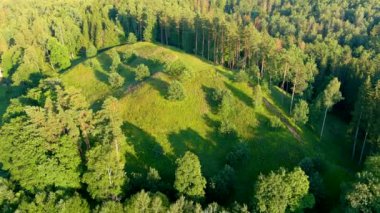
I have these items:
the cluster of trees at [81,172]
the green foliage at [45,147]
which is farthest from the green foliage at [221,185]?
the green foliage at [45,147]

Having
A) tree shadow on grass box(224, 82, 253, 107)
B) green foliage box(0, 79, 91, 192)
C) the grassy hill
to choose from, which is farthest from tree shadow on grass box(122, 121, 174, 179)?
tree shadow on grass box(224, 82, 253, 107)

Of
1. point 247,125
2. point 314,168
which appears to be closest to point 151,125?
point 247,125

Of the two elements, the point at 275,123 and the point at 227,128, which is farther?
the point at 275,123

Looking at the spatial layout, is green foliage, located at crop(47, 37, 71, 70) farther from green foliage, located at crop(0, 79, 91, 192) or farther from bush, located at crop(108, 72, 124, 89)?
green foliage, located at crop(0, 79, 91, 192)

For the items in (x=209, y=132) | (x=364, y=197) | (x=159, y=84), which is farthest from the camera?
(x=159, y=84)

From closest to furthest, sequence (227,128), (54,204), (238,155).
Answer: (54,204) → (238,155) → (227,128)

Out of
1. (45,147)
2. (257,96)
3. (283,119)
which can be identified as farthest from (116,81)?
(283,119)

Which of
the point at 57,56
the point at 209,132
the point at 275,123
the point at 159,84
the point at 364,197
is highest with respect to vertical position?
the point at 364,197

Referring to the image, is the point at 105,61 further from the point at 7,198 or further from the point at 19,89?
the point at 7,198

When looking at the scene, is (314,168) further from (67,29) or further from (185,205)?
(67,29)
